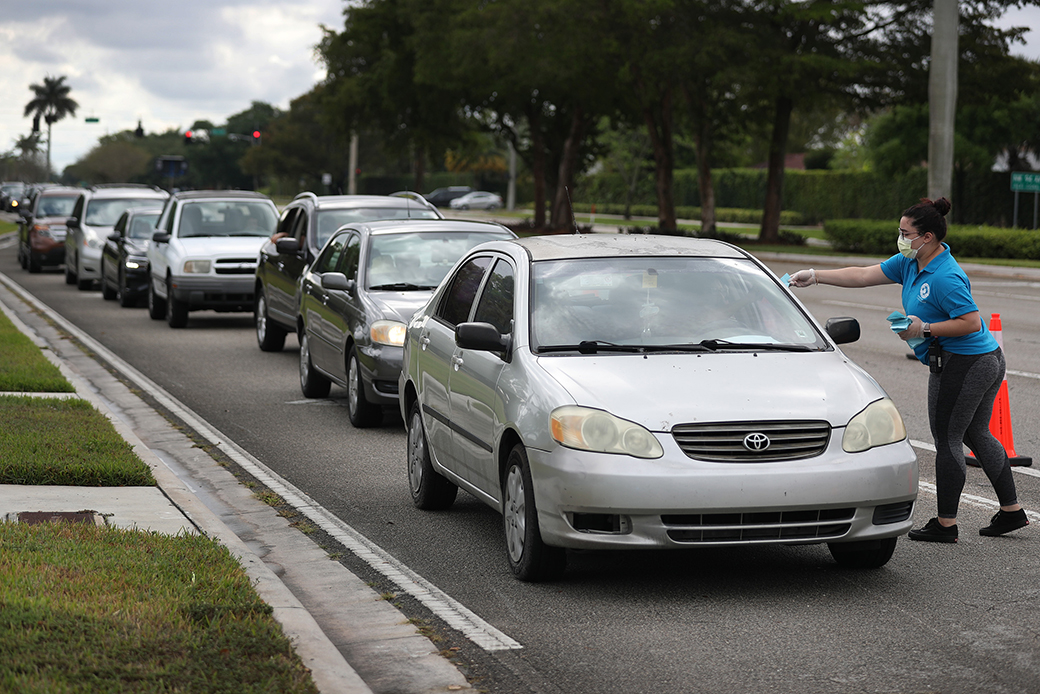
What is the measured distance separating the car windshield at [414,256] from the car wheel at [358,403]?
800mm

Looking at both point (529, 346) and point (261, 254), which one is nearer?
point (529, 346)

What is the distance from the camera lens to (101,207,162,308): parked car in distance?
2351cm

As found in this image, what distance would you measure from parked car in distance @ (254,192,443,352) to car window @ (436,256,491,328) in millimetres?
6676

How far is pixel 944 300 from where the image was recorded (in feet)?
22.7

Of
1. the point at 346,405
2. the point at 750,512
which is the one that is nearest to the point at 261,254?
the point at 346,405

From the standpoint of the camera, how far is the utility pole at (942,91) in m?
35.2

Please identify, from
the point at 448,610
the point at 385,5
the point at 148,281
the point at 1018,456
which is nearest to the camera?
the point at 448,610

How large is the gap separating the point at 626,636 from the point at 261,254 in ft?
40.6

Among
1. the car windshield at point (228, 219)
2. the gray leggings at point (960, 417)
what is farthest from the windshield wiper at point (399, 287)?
the car windshield at point (228, 219)

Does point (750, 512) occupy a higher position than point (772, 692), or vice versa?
point (750, 512)

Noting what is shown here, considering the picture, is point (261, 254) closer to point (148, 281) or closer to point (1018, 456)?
point (148, 281)

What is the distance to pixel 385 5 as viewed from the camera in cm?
5738

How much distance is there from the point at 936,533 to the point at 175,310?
1458 cm

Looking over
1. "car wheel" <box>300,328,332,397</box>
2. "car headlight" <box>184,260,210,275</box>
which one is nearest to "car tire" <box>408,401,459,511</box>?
"car wheel" <box>300,328,332,397</box>
